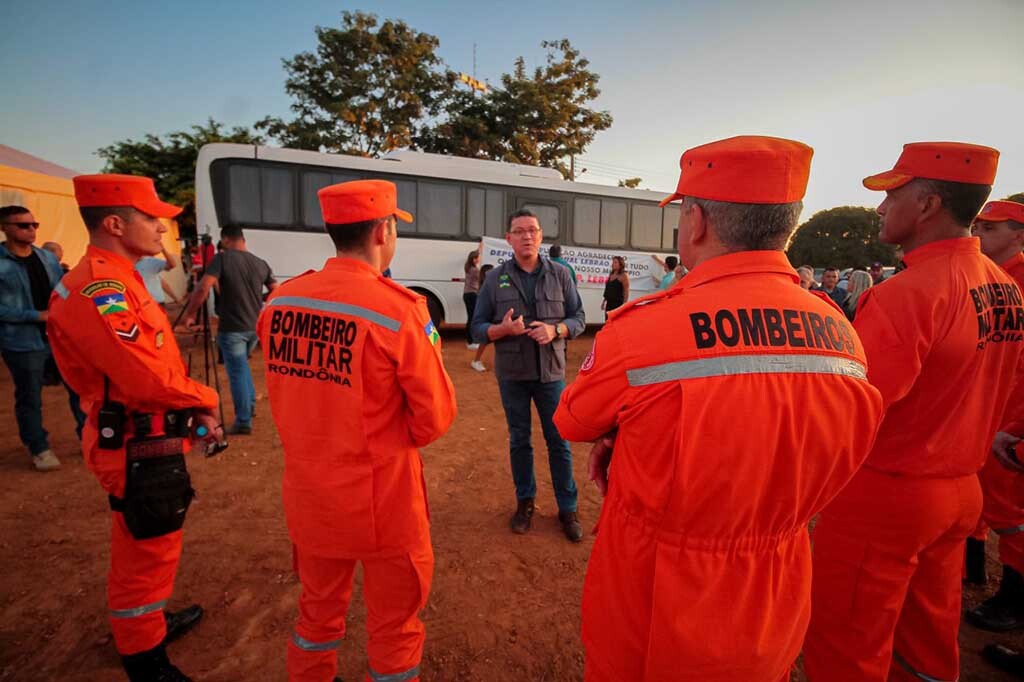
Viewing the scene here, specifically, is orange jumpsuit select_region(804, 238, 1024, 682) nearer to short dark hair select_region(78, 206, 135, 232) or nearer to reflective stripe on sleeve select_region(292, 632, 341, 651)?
reflective stripe on sleeve select_region(292, 632, 341, 651)

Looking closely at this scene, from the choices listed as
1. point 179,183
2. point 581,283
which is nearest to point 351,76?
→ point 179,183

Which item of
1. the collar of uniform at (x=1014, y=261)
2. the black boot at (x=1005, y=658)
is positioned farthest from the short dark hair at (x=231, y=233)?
the black boot at (x=1005, y=658)

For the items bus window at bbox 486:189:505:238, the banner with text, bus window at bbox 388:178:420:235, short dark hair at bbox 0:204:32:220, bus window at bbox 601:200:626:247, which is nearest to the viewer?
short dark hair at bbox 0:204:32:220

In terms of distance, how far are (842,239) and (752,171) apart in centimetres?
4786

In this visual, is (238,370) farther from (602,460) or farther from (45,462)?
(602,460)

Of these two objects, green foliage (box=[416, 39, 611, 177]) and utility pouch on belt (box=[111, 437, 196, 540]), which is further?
green foliage (box=[416, 39, 611, 177])

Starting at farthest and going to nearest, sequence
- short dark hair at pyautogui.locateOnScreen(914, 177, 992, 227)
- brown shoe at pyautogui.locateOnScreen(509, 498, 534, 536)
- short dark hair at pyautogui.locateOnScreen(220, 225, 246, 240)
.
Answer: short dark hair at pyautogui.locateOnScreen(220, 225, 246, 240), brown shoe at pyautogui.locateOnScreen(509, 498, 534, 536), short dark hair at pyautogui.locateOnScreen(914, 177, 992, 227)

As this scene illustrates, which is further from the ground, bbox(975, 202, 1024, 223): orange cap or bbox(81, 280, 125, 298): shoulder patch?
bbox(975, 202, 1024, 223): orange cap

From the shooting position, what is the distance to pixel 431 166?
10.5m

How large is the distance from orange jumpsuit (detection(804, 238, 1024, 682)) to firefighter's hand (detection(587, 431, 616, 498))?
101 centimetres

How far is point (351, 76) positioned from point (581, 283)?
1266 cm

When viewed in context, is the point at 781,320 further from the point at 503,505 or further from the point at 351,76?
the point at 351,76

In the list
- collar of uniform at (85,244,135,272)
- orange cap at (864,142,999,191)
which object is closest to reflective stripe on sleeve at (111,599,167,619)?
collar of uniform at (85,244,135,272)

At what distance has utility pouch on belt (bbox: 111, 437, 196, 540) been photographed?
2.01 meters
